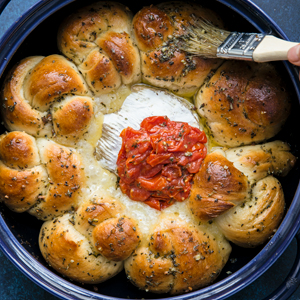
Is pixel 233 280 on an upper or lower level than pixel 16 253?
upper

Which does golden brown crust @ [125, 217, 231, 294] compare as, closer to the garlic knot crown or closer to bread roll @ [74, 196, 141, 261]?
bread roll @ [74, 196, 141, 261]

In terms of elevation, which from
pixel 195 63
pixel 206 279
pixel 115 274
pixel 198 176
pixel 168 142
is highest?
pixel 195 63

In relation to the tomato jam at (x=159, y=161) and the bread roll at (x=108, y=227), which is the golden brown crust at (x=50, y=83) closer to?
the tomato jam at (x=159, y=161)

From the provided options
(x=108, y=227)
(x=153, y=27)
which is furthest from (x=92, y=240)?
(x=153, y=27)

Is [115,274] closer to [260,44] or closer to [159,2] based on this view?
[260,44]

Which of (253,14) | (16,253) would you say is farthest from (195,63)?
(16,253)

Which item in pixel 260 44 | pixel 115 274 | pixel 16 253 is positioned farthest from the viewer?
pixel 115 274

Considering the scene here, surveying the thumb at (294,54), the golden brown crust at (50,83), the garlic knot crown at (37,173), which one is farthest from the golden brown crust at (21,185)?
the thumb at (294,54)

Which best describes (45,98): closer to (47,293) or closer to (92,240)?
(92,240)
